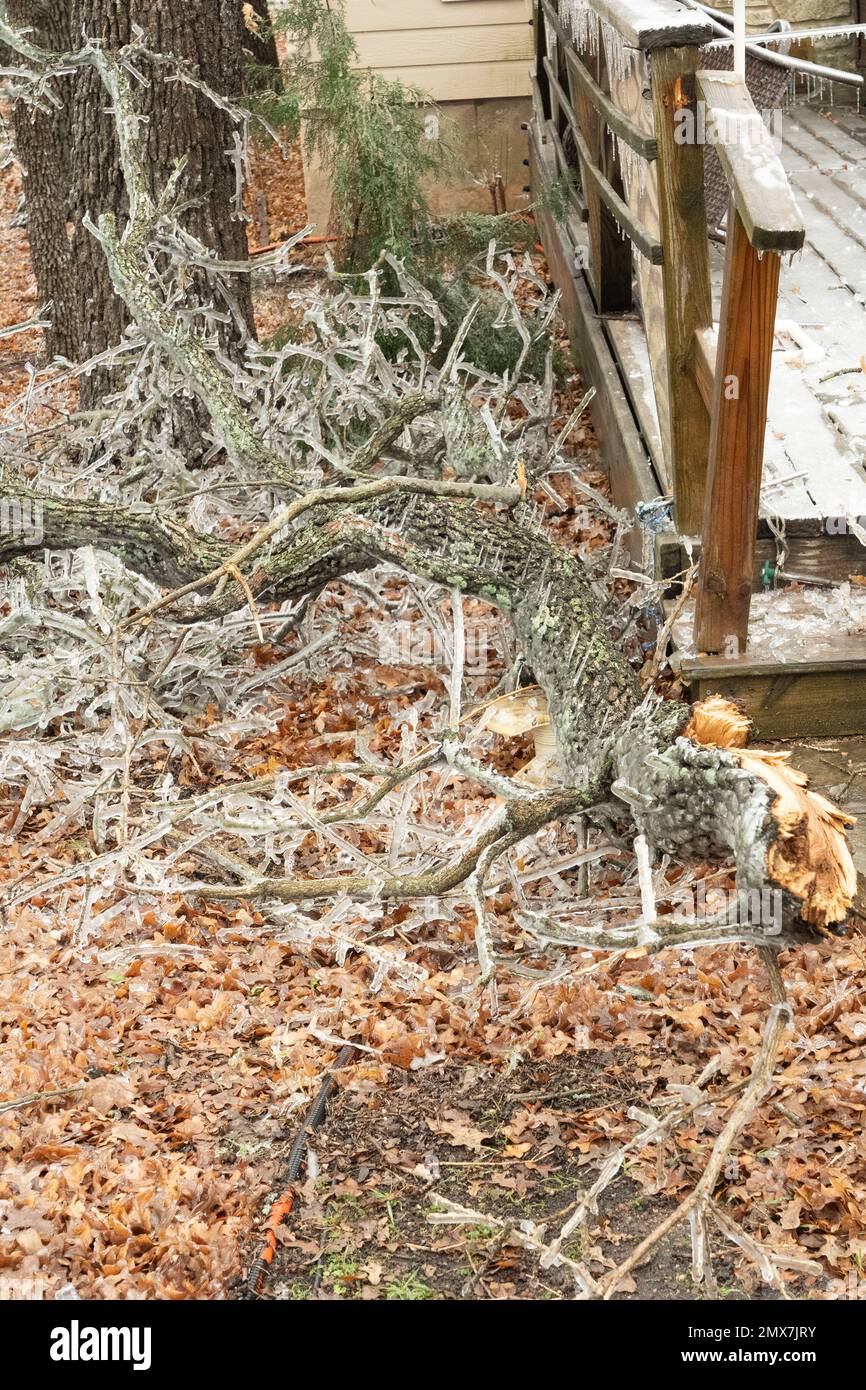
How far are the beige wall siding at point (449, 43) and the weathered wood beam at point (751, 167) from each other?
7.26 metres

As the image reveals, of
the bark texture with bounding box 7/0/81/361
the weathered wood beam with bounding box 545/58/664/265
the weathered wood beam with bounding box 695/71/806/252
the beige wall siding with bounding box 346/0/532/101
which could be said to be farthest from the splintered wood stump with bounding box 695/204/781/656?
the beige wall siding with bounding box 346/0/532/101

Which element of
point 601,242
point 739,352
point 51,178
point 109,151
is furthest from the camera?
point 51,178

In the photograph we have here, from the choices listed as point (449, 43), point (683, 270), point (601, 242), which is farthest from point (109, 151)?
point (449, 43)

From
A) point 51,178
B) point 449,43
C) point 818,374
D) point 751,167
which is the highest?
point 449,43

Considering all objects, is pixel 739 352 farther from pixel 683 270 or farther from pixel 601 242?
pixel 601 242

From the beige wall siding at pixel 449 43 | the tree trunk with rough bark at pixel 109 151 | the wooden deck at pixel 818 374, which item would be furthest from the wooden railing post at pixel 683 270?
the beige wall siding at pixel 449 43

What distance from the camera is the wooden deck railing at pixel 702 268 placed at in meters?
3.36

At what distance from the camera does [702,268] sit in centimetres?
407

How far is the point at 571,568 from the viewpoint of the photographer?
4465 mm

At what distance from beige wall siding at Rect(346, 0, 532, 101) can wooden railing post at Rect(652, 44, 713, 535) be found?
23.0 ft

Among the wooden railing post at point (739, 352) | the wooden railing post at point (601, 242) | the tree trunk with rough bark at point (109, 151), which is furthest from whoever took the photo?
the tree trunk with rough bark at point (109, 151)

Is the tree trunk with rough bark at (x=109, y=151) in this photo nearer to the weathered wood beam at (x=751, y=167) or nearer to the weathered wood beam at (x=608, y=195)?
the weathered wood beam at (x=608, y=195)

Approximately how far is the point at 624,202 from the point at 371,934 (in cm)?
305

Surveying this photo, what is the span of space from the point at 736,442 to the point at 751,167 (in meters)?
0.72
